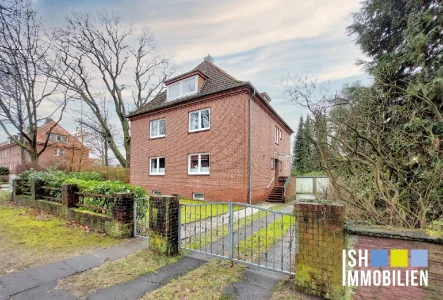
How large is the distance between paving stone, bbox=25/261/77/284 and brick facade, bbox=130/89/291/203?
29.3 ft

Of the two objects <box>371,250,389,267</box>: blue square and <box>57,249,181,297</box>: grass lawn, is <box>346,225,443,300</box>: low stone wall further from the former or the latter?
<box>57,249,181,297</box>: grass lawn

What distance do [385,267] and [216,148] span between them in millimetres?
10879

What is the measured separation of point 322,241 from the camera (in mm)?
3109

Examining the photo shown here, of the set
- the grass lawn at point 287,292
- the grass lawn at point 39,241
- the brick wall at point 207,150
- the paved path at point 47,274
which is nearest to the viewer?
the grass lawn at point 287,292

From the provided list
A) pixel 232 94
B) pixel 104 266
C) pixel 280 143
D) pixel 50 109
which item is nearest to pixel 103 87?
pixel 50 109

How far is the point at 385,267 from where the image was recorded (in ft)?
8.96

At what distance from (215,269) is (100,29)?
2473cm

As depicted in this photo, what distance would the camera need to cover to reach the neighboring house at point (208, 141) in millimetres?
12508

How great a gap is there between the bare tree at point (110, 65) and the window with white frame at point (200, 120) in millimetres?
10577

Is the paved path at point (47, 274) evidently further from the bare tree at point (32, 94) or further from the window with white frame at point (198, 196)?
the bare tree at point (32, 94)

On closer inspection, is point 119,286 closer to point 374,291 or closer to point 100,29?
point 374,291

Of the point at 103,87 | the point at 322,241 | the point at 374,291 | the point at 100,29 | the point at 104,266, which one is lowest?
the point at 104,266

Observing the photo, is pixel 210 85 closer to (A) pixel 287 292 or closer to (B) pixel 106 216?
(B) pixel 106 216

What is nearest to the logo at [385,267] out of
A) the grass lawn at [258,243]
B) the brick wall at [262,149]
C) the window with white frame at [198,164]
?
the grass lawn at [258,243]
